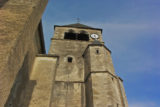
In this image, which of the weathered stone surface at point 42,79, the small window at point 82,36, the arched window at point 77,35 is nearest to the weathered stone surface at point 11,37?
the weathered stone surface at point 42,79

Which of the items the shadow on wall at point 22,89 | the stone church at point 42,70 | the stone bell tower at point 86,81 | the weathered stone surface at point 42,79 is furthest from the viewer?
the stone bell tower at point 86,81

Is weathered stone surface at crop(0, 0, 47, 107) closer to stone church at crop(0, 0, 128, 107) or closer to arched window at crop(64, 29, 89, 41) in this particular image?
stone church at crop(0, 0, 128, 107)

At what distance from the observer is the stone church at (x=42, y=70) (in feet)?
8.90

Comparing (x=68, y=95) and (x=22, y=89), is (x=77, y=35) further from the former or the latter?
(x=22, y=89)

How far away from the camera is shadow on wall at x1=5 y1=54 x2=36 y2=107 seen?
5.03 m

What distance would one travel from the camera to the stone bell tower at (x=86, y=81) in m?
7.22

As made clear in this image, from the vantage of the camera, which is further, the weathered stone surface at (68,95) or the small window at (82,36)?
the small window at (82,36)

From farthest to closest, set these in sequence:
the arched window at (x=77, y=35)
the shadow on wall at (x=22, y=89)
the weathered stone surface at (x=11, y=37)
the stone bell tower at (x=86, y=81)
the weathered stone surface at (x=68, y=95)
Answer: the arched window at (x=77, y=35), the weathered stone surface at (x=68, y=95), the stone bell tower at (x=86, y=81), the shadow on wall at (x=22, y=89), the weathered stone surface at (x=11, y=37)

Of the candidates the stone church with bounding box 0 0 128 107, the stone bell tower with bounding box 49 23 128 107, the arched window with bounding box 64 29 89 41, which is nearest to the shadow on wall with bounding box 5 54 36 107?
the stone church with bounding box 0 0 128 107

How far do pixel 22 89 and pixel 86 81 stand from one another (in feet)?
13.4

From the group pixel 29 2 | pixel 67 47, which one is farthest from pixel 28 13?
pixel 67 47

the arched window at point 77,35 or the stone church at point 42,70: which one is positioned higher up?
the arched window at point 77,35

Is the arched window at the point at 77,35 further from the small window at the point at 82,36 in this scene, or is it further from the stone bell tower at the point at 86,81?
the stone bell tower at the point at 86,81

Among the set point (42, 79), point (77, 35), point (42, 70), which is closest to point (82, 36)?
point (77, 35)
